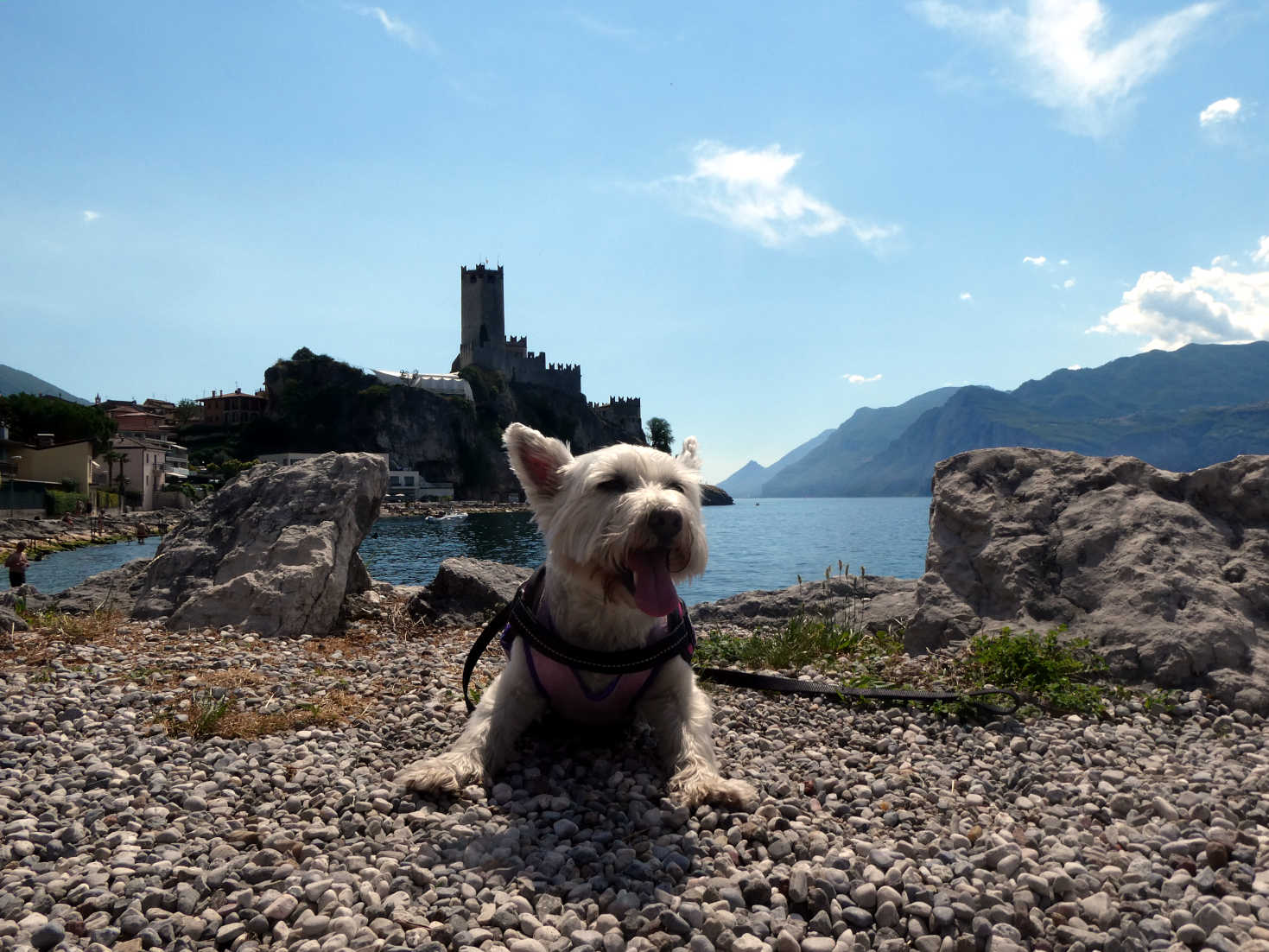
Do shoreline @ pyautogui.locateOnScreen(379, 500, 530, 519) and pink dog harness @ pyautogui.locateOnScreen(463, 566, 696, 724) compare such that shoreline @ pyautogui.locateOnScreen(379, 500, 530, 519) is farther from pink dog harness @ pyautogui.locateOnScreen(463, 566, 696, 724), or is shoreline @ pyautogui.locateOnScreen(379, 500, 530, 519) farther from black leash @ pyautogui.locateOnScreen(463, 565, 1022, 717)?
pink dog harness @ pyautogui.locateOnScreen(463, 566, 696, 724)

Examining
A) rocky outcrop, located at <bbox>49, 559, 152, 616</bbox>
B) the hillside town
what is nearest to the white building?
the hillside town

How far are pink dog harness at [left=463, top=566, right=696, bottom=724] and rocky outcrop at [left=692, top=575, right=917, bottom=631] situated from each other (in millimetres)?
5009

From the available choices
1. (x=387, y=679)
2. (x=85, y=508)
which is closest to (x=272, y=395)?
(x=85, y=508)

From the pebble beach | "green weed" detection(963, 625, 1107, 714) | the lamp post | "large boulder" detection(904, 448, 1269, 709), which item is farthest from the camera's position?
the lamp post

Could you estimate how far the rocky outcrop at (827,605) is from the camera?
915 cm

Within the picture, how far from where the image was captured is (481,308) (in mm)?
148250

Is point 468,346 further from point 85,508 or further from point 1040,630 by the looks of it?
point 1040,630

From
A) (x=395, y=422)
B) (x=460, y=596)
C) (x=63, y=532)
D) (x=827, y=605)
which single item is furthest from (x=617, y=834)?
(x=395, y=422)

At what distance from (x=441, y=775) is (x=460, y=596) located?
21.7 ft

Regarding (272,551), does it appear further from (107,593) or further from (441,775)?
(441,775)

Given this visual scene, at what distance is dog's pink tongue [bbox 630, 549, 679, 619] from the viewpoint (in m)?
3.71

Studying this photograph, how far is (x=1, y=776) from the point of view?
3865 millimetres

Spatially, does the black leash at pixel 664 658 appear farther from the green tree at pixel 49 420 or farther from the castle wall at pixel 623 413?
the castle wall at pixel 623 413

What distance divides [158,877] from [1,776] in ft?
5.67
